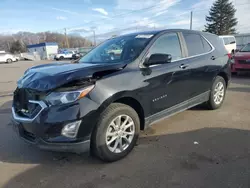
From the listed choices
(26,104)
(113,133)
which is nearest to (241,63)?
(113,133)

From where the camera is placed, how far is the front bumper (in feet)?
7.80

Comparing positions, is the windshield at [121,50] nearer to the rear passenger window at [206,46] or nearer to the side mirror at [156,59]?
the side mirror at [156,59]

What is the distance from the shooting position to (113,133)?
110 inches

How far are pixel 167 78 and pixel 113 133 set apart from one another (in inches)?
49.7

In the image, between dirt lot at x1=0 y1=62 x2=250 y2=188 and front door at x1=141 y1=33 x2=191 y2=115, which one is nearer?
dirt lot at x1=0 y1=62 x2=250 y2=188

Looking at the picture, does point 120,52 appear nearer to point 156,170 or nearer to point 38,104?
point 38,104

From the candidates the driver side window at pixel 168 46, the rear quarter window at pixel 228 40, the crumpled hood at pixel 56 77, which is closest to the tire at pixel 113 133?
the crumpled hood at pixel 56 77

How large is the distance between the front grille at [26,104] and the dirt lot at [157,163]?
30.0 inches

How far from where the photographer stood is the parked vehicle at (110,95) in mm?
2424

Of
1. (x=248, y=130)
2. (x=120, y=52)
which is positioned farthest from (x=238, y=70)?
(x=120, y=52)

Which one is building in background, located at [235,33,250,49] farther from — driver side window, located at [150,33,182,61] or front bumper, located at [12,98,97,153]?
front bumper, located at [12,98,97,153]

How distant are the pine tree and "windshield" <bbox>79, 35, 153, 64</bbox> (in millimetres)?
51570


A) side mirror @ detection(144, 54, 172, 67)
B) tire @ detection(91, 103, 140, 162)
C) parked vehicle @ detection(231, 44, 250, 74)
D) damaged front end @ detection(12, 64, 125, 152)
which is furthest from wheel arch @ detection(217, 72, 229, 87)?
parked vehicle @ detection(231, 44, 250, 74)

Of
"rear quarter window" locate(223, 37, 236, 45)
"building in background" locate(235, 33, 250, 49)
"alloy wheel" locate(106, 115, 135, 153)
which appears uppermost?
"building in background" locate(235, 33, 250, 49)
